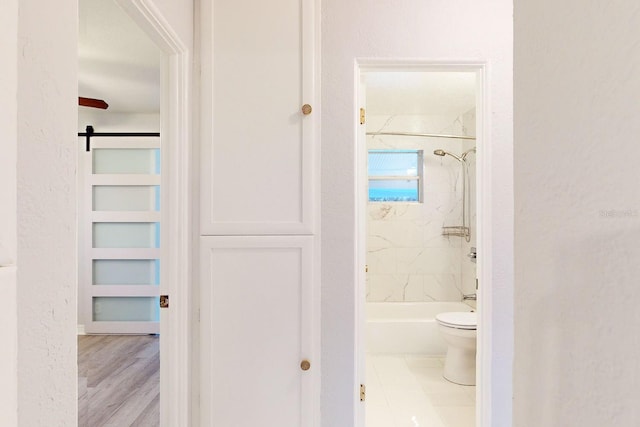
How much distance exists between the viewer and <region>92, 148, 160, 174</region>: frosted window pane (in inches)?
169

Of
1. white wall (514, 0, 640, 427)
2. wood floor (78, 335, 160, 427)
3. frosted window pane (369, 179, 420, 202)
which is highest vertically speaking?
frosted window pane (369, 179, 420, 202)

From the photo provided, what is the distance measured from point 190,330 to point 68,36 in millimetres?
1311

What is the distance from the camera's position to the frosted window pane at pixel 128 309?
4.32m

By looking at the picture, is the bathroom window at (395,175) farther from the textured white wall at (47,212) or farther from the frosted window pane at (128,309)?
the textured white wall at (47,212)

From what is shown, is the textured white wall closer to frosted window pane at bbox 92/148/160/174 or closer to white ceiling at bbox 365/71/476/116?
white ceiling at bbox 365/71/476/116

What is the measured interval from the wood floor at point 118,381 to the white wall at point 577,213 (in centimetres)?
271

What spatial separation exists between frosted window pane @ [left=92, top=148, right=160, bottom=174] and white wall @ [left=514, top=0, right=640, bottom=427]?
434 centimetres

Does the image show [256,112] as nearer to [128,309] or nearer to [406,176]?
[406,176]

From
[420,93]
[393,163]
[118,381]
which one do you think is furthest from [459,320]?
[118,381]

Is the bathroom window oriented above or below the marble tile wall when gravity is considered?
above

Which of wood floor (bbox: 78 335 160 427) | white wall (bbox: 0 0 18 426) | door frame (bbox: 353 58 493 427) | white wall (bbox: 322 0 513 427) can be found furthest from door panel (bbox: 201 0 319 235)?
wood floor (bbox: 78 335 160 427)

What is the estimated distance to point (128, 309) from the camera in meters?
4.33

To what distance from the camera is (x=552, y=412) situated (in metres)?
0.50

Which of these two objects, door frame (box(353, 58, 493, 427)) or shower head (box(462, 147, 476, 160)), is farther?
shower head (box(462, 147, 476, 160))
